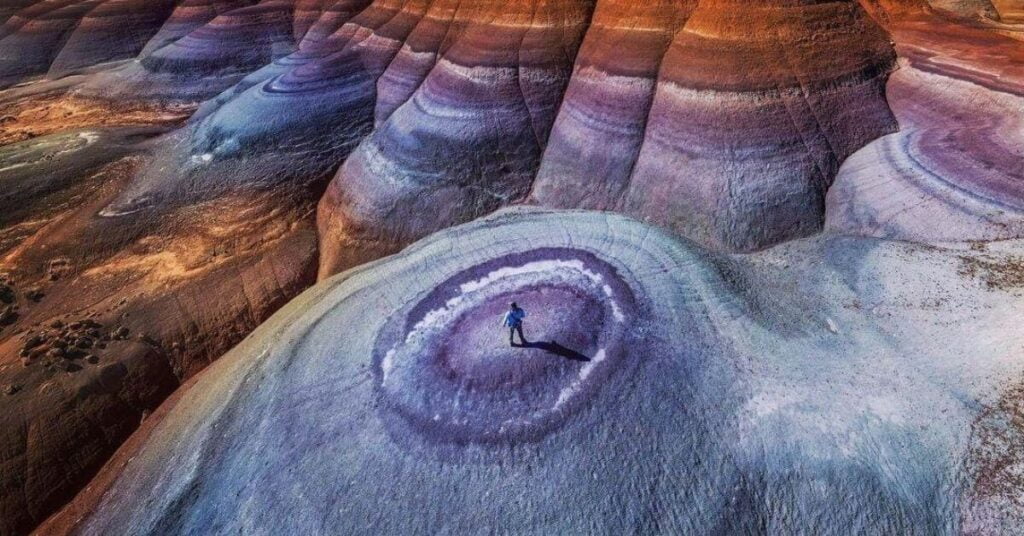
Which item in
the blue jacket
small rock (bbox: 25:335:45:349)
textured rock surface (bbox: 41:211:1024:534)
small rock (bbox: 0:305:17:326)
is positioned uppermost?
the blue jacket

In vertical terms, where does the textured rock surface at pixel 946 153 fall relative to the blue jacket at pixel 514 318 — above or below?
above

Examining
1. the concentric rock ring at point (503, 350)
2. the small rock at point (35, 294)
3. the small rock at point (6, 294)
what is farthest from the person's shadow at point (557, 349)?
the small rock at point (6, 294)

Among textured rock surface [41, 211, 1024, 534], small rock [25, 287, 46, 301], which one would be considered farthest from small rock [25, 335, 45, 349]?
textured rock surface [41, 211, 1024, 534]

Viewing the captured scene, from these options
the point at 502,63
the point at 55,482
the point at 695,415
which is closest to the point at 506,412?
the point at 695,415

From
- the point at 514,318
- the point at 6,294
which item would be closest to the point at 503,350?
the point at 514,318

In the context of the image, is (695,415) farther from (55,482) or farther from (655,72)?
(55,482)

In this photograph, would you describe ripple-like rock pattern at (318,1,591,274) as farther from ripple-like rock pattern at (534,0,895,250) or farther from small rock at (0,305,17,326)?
small rock at (0,305,17,326)

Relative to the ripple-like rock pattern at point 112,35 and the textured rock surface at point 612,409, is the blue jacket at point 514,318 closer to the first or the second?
the textured rock surface at point 612,409
